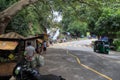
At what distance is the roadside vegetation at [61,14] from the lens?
21.8 m

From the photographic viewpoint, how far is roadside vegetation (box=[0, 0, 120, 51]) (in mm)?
21823

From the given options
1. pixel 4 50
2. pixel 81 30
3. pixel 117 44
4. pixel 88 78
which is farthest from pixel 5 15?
pixel 81 30

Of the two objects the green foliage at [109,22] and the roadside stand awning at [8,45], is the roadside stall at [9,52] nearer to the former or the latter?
the roadside stand awning at [8,45]

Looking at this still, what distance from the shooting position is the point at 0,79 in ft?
48.5

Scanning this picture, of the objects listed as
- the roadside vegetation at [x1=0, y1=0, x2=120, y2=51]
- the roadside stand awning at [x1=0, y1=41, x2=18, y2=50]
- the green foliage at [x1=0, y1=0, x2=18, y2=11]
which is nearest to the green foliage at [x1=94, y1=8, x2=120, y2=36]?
the roadside vegetation at [x1=0, y1=0, x2=120, y2=51]

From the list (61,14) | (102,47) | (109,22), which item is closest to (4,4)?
(61,14)

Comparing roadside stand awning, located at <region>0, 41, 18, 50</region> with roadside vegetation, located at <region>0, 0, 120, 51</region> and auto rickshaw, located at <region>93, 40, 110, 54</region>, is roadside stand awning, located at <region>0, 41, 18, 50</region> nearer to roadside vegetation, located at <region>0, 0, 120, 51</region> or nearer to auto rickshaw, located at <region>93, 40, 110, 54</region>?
roadside vegetation, located at <region>0, 0, 120, 51</region>

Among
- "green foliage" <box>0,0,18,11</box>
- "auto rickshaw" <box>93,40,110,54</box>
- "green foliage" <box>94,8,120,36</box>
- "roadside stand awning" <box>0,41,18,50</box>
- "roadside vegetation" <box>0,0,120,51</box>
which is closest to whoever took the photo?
"roadside stand awning" <box>0,41,18,50</box>

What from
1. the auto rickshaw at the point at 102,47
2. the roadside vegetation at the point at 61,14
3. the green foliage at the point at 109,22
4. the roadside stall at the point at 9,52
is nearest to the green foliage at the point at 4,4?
the roadside vegetation at the point at 61,14

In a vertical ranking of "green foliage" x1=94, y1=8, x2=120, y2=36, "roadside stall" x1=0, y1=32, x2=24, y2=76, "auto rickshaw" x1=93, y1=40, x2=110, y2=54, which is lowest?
"auto rickshaw" x1=93, y1=40, x2=110, y2=54

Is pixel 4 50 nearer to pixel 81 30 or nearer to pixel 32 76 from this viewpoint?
pixel 32 76

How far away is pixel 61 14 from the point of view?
36.8 m

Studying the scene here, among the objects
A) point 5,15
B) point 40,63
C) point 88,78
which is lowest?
point 88,78

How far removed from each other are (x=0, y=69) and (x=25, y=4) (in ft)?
19.2
